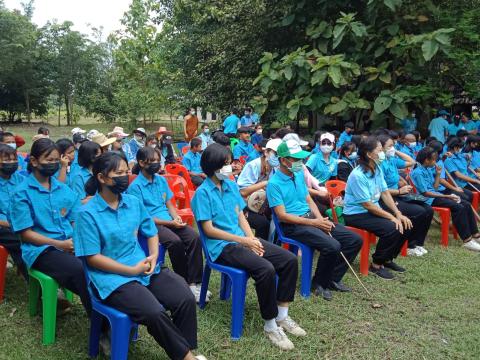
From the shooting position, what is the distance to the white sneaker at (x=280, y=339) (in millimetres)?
3446

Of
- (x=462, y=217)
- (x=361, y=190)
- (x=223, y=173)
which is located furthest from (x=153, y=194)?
(x=462, y=217)

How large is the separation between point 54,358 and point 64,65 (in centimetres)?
2645

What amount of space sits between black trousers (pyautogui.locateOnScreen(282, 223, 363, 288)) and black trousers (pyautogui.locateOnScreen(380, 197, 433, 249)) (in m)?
1.41

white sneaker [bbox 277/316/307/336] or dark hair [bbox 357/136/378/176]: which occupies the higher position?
dark hair [bbox 357/136/378/176]

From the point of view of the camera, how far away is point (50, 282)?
3.36 m

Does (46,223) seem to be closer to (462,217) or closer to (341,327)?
(341,327)

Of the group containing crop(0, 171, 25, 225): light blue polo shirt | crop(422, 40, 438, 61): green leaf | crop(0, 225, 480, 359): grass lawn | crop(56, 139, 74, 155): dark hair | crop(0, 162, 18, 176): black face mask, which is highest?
crop(422, 40, 438, 61): green leaf

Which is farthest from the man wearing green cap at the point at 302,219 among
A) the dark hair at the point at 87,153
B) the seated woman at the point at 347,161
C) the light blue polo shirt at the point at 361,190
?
the seated woman at the point at 347,161

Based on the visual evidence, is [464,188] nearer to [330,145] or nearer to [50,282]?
[330,145]

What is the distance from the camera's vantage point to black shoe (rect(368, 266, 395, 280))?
4992mm

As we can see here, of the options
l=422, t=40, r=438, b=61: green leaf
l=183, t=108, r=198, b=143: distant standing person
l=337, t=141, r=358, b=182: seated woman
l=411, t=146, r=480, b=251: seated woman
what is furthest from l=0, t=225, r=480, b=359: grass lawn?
l=183, t=108, r=198, b=143: distant standing person

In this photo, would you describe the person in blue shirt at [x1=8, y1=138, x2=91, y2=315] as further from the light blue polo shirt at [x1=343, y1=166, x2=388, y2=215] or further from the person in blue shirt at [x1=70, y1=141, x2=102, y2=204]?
the light blue polo shirt at [x1=343, y1=166, x2=388, y2=215]

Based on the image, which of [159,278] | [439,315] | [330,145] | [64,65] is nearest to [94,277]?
[159,278]

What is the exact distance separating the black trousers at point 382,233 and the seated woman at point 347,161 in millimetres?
1765
